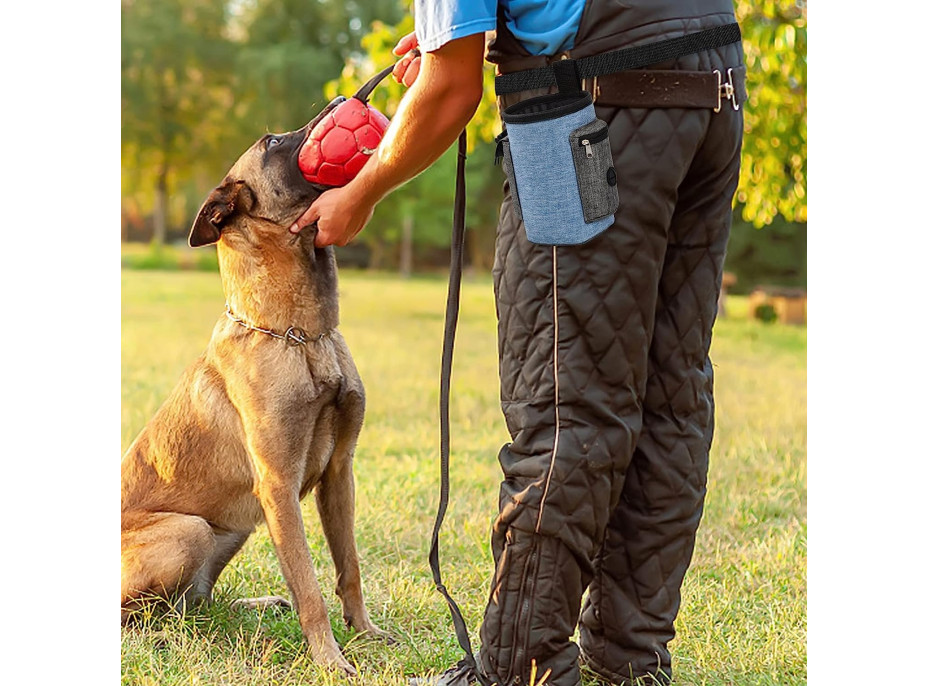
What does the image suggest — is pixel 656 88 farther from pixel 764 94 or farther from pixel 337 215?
pixel 764 94

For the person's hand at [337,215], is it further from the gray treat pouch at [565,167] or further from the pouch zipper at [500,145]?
the gray treat pouch at [565,167]

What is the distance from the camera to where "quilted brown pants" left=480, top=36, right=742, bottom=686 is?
2338 millimetres

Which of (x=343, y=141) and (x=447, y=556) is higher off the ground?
(x=343, y=141)

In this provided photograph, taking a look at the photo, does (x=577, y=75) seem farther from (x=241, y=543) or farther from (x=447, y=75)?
(x=241, y=543)

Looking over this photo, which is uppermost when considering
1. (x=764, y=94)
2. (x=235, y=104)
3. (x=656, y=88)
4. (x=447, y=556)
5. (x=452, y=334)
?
(x=235, y=104)

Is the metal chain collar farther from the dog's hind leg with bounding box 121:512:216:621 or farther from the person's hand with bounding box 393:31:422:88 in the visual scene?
the person's hand with bounding box 393:31:422:88

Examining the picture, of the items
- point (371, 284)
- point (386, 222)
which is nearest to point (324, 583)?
point (371, 284)

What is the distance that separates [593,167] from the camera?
7.47ft

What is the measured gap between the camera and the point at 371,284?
21344 millimetres

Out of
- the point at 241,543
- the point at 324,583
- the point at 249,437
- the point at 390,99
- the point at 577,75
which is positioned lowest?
the point at 324,583

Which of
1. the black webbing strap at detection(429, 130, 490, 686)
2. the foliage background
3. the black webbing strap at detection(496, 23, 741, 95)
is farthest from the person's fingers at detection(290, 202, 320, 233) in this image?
the foliage background

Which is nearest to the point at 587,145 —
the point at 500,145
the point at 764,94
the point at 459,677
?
the point at 500,145

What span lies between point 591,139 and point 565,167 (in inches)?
3.4

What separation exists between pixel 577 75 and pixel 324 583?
226cm
